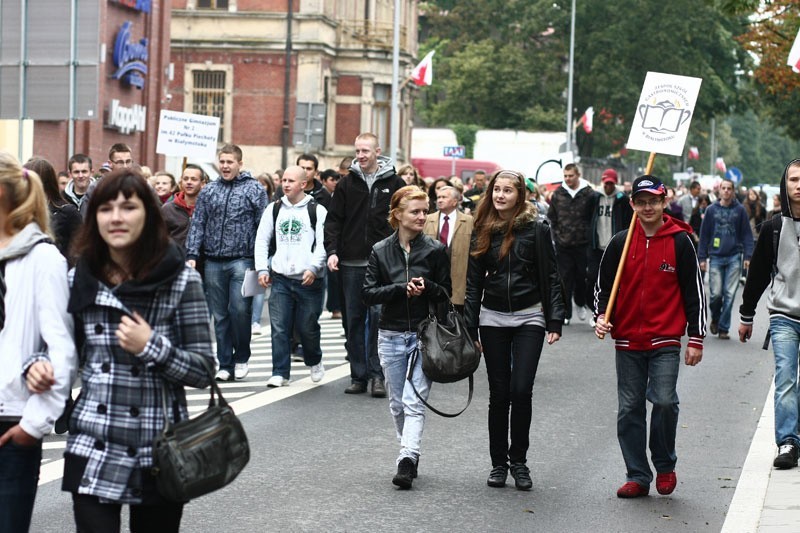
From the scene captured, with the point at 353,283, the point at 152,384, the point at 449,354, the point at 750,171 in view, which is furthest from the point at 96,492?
the point at 750,171

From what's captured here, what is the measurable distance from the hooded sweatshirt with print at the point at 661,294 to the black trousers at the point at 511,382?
52 cm

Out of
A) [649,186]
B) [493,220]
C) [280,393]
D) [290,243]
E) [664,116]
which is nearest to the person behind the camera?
[649,186]

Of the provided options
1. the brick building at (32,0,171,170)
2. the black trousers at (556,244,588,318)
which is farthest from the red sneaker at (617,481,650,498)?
the brick building at (32,0,171,170)

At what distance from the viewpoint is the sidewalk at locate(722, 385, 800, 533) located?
308 inches

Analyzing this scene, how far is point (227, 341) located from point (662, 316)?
228 inches

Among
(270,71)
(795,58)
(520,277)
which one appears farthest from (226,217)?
(270,71)

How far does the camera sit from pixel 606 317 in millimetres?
8719

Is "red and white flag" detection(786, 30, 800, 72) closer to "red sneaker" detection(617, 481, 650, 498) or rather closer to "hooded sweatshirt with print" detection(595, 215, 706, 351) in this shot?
"hooded sweatshirt with print" detection(595, 215, 706, 351)

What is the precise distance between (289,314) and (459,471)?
4087 mm

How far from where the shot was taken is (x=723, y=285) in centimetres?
1911

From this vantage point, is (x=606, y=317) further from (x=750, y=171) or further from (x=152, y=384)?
(x=750, y=171)

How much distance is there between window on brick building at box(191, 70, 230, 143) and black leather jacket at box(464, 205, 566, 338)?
42.9 metres

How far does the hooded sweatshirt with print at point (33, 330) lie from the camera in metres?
4.84

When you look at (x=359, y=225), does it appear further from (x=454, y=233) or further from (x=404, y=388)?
(x=404, y=388)
